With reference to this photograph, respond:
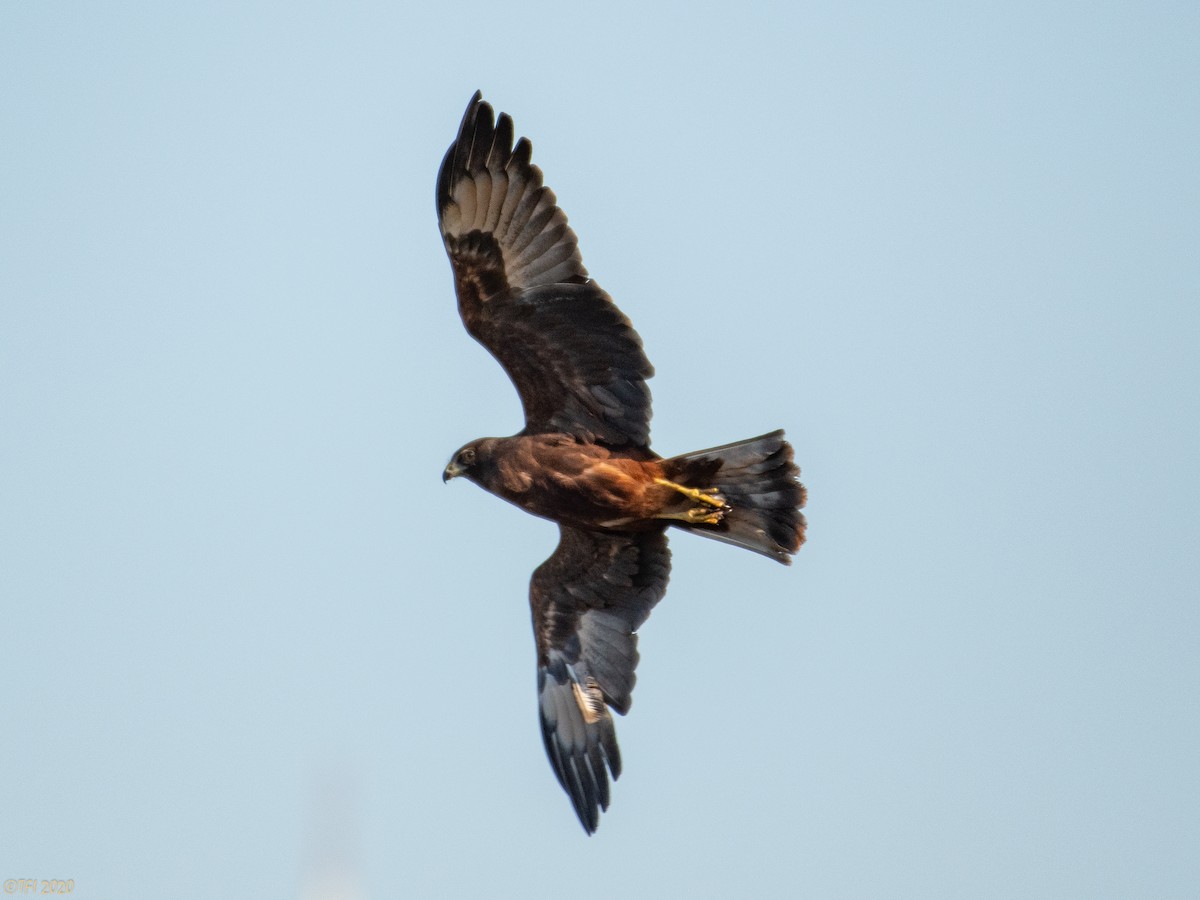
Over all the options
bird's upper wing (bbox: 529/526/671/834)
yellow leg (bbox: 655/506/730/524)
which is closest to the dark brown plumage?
yellow leg (bbox: 655/506/730/524)

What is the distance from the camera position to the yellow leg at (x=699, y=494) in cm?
1262

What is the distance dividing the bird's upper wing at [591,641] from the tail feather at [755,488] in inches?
37.0

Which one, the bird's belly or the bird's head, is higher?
the bird's head

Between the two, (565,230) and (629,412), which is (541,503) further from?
(565,230)

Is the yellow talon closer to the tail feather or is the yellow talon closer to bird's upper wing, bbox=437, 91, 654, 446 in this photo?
the tail feather

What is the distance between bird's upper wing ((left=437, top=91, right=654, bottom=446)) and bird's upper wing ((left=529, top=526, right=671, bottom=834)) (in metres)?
1.23

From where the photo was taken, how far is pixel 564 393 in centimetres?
1282

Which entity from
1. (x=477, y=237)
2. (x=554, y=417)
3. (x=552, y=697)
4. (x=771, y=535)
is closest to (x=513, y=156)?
(x=477, y=237)

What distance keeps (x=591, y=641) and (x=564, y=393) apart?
2034 millimetres

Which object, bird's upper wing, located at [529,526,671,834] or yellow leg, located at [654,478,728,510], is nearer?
yellow leg, located at [654,478,728,510]

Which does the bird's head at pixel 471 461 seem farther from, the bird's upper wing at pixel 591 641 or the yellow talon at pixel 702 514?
the yellow talon at pixel 702 514

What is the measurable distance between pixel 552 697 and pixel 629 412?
8.00 ft

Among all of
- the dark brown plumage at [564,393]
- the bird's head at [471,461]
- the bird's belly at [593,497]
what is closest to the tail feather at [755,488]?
the dark brown plumage at [564,393]

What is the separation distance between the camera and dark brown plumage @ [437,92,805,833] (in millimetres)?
12492
